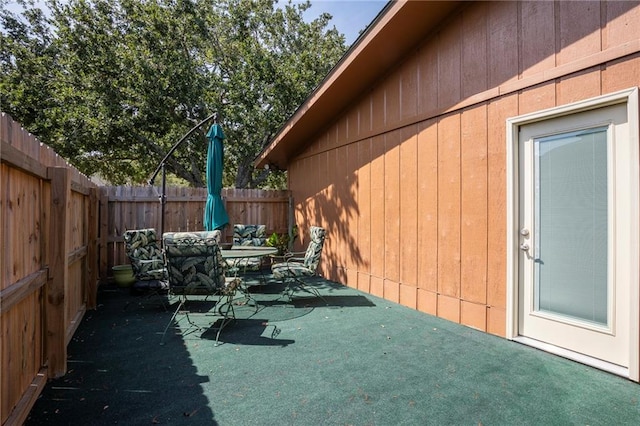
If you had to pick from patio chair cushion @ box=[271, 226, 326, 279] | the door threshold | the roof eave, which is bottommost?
the door threshold

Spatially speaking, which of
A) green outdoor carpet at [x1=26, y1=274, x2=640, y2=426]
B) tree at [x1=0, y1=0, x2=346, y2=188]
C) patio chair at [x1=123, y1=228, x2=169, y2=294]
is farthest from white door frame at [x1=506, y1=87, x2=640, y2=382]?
tree at [x1=0, y1=0, x2=346, y2=188]

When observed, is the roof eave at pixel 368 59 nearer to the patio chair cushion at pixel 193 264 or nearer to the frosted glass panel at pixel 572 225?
the frosted glass panel at pixel 572 225

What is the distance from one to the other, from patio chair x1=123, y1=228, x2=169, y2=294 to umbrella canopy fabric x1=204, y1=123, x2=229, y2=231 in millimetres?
962

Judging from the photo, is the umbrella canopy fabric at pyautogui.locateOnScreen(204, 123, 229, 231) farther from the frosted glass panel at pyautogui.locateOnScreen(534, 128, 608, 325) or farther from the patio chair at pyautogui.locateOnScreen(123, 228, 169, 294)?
the frosted glass panel at pyautogui.locateOnScreen(534, 128, 608, 325)

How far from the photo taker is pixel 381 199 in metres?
5.53

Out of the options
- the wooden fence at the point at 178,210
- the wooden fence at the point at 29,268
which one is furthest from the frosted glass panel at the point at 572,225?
the wooden fence at the point at 178,210

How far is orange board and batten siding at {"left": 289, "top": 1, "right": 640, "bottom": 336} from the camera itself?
10.0ft

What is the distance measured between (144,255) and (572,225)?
5870 mm

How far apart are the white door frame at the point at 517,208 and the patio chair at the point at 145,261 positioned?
468cm

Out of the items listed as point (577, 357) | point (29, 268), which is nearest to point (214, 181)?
point (29, 268)

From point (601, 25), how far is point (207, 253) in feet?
14.2

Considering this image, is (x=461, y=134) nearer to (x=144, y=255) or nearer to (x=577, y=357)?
(x=577, y=357)

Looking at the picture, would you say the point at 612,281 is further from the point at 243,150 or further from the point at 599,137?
the point at 243,150

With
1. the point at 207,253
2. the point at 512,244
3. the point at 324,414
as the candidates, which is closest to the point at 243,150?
the point at 207,253
